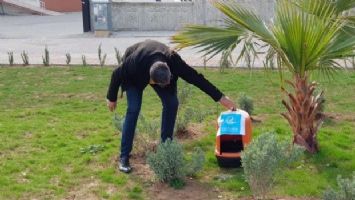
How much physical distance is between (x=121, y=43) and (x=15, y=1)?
18.3m

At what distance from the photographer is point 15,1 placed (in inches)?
1414

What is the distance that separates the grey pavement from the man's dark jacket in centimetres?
557

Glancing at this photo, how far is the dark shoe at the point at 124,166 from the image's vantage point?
20.8 ft

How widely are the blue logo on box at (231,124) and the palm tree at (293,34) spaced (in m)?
0.65

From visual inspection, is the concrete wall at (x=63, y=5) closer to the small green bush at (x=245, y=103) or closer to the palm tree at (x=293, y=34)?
the small green bush at (x=245, y=103)

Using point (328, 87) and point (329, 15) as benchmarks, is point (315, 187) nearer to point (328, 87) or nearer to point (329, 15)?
point (329, 15)

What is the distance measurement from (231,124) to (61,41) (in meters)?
15.7

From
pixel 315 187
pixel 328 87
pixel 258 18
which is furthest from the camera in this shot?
pixel 328 87

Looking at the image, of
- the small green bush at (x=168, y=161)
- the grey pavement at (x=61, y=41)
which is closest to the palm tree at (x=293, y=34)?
the small green bush at (x=168, y=161)

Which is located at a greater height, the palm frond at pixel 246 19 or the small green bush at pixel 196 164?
the palm frond at pixel 246 19

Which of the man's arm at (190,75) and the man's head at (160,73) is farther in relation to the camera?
the man's arm at (190,75)

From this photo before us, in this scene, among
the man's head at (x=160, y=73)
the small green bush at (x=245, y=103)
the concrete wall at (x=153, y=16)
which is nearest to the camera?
the man's head at (x=160, y=73)

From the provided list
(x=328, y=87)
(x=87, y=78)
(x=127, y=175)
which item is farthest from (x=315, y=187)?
(x=87, y=78)

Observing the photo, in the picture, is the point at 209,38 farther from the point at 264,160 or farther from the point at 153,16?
the point at 153,16
